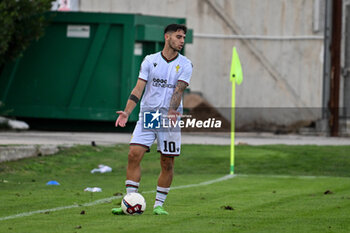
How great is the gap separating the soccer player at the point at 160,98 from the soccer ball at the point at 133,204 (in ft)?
0.44

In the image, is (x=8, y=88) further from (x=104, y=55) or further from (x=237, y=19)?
(x=237, y=19)

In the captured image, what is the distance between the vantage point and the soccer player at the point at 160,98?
9.36 meters

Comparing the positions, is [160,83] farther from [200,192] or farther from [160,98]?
[200,192]

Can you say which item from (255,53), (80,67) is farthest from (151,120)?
(255,53)

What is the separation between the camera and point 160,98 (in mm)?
9438

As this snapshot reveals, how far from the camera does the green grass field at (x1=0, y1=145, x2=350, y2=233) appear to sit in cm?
880

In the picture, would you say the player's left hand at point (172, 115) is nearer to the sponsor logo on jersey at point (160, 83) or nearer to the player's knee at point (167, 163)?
the sponsor logo on jersey at point (160, 83)

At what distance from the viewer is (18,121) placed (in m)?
23.8

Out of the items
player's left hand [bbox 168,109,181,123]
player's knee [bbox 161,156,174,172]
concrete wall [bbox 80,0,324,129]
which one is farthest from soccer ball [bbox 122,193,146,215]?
concrete wall [bbox 80,0,324,129]

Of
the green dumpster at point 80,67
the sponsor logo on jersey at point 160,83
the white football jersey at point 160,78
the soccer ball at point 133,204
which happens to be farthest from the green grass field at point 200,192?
the green dumpster at point 80,67

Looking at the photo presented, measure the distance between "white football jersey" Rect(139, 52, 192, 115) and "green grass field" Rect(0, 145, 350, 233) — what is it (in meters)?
1.25

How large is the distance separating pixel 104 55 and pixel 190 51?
4.63 metres

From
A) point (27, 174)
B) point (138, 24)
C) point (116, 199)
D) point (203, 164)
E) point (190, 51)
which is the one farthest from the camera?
point (190, 51)

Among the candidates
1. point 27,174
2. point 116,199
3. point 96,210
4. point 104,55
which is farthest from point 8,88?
point 96,210
